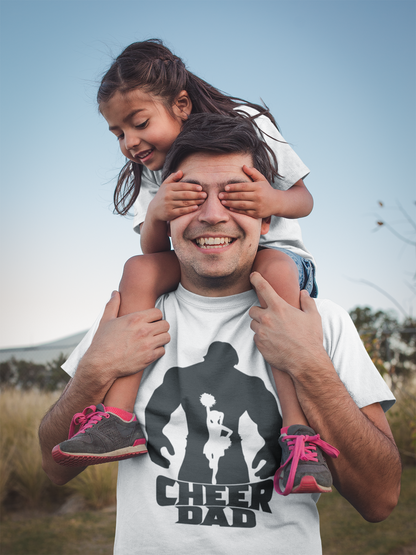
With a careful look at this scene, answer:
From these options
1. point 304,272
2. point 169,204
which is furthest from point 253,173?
point 304,272

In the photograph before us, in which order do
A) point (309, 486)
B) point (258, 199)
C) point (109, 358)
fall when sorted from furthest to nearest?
point (258, 199), point (109, 358), point (309, 486)

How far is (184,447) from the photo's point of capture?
6.15 ft

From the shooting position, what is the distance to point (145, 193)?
3035 mm

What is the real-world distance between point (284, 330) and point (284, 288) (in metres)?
0.27

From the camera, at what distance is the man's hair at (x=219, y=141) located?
2.14m

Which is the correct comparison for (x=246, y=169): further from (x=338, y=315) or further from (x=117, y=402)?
(x=117, y=402)

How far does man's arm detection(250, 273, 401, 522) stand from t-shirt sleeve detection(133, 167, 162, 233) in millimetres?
1249

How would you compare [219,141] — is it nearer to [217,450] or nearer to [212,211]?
[212,211]

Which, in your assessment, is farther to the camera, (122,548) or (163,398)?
(163,398)

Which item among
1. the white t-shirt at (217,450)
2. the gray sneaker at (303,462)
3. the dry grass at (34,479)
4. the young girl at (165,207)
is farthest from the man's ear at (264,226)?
the dry grass at (34,479)

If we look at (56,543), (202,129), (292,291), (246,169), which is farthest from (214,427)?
(56,543)

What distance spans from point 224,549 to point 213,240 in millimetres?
Answer: 1210

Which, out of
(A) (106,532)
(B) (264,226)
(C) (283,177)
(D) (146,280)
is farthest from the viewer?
(A) (106,532)

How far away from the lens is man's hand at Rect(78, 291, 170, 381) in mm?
1970
